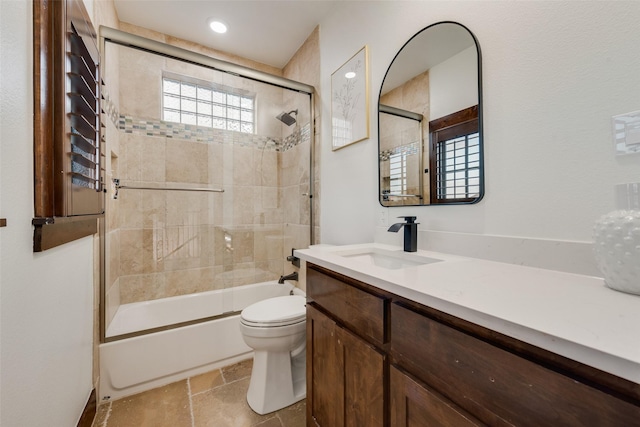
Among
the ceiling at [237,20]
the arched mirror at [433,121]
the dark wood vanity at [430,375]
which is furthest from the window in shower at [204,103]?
the dark wood vanity at [430,375]

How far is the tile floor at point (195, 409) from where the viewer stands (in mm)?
1356

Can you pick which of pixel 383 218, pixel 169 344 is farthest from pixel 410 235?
pixel 169 344

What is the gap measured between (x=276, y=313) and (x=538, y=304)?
1.28 m

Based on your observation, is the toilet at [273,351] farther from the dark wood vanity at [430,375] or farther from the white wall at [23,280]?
the white wall at [23,280]

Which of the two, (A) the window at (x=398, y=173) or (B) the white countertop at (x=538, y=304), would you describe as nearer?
(B) the white countertop at (x=538, y=304)

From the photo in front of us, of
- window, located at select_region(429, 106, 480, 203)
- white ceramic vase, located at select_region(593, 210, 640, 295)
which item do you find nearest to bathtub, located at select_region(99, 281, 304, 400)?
window, located at select_region(429, 106, 480, 203)

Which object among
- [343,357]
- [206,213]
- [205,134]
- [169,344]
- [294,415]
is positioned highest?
[205,134]

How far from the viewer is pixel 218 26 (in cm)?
212

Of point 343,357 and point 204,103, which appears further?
point 204,103

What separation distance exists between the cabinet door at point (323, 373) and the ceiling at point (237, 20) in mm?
2140

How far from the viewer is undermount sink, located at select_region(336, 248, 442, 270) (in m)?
1.15

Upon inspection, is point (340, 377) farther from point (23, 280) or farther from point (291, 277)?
point (291, 277)

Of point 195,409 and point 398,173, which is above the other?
point 398,173

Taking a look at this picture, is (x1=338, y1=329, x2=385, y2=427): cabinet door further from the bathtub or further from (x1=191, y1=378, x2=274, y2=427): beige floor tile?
the bathtub
